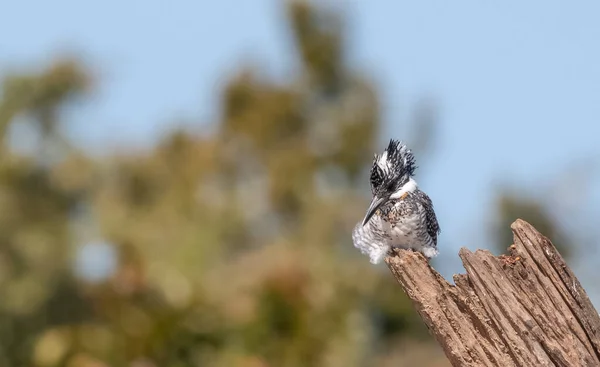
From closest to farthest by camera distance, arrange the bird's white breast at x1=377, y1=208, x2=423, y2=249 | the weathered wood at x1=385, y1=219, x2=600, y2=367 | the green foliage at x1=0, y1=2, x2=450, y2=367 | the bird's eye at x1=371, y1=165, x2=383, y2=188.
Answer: the weathered wood at x1=385, y1=219, x2=600, y2=367 → the bird's white breast at x1=377, y1=208, x2=423, y2=249 → the bird's eye at x1=371, y1=165, x2=383, y2=188 → the green foliage at x1=0, y1=2, x2=450, y2=367

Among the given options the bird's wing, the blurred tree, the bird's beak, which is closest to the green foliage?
the blurred tree

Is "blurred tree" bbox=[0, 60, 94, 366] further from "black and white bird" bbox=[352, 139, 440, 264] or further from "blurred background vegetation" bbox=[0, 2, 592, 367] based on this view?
→ "black and white bird" bbox=[352, 139, 440, 264]

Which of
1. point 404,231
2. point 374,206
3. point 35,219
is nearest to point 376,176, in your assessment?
point 374,206

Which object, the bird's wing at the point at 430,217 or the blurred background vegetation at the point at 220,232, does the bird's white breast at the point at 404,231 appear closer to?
the bird's wing at the point at 430,217

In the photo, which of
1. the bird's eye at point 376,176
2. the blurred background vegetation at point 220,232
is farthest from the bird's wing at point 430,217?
the blurred background vegetation at point 220,232

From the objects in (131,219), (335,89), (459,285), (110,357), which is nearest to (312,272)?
(131,219)

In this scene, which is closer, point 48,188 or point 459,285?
point 459,285

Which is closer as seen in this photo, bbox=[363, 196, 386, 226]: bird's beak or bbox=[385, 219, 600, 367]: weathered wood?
bbox=[385, 219, 600, 367]: weathered wood

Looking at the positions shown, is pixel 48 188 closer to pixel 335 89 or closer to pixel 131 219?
pixel 131 219
